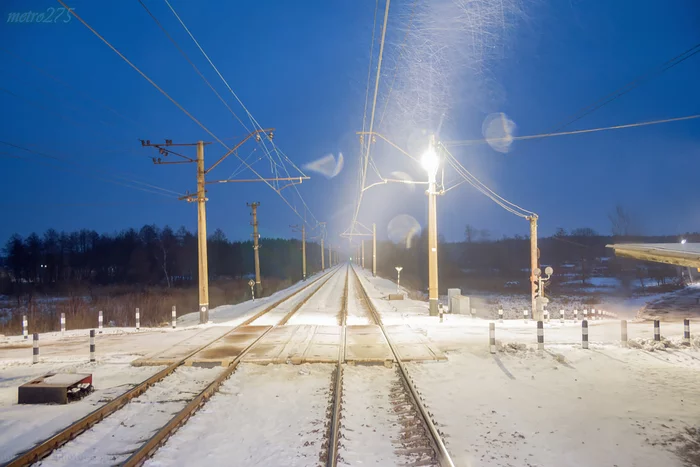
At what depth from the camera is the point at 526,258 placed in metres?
106

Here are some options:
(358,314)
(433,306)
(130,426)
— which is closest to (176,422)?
(130,426)

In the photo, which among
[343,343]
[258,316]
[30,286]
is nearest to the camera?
[343,343]

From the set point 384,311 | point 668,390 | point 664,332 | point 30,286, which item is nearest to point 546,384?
point 668,390

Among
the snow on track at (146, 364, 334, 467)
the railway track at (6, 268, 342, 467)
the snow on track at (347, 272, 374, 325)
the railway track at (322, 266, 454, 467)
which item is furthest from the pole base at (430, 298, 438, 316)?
the snow on track at (146, 364, 334, 467)

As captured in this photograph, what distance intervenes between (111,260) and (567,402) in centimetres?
9177

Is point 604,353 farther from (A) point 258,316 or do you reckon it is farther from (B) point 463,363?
(A) point 258,316

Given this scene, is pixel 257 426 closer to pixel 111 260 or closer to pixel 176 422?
pixel 176 422

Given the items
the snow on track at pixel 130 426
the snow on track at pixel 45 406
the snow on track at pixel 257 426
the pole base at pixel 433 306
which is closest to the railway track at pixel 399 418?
the snow on track at pixel 257 426

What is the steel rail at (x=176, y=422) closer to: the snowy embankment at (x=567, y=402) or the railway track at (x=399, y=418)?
the railway track at (x=399, y=418)

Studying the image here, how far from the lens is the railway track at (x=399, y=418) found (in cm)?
527

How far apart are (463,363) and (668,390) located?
148 inches

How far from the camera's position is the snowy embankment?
547 centimetres

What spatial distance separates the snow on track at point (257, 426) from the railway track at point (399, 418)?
0.22 meters

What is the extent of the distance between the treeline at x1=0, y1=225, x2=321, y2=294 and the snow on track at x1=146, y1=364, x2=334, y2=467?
209 ft
